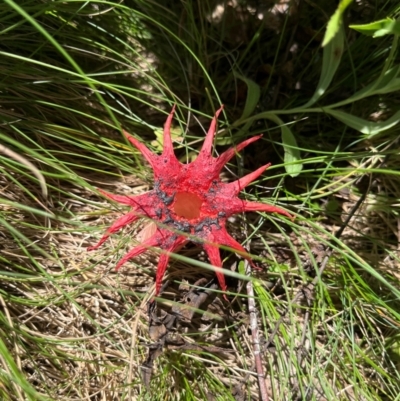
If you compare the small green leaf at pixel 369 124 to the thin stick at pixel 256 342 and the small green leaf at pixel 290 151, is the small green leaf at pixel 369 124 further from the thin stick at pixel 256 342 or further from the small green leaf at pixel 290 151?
the thin stick at pixel 256 342

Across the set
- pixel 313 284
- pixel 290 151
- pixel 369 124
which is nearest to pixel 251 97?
pixel 290 151

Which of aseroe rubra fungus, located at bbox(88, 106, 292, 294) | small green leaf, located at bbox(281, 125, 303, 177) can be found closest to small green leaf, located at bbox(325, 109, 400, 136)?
small green leaf, located at bbox(281, 125, 303, 177)

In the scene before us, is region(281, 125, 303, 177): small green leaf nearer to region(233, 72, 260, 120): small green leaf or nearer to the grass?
the grass

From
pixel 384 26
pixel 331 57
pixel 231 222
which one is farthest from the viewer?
pixel 231 222

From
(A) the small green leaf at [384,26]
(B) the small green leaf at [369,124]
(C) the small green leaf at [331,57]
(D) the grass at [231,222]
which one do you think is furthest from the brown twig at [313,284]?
(A) the small green leaf at [384,26]

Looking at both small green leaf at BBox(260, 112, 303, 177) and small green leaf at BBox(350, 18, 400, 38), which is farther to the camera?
small green leaf at BBox(260, 112, 303, 177)

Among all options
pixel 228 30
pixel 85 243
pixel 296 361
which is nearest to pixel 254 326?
pixel 296 361

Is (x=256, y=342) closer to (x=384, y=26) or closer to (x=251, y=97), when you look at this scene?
(x=251, y=97)
